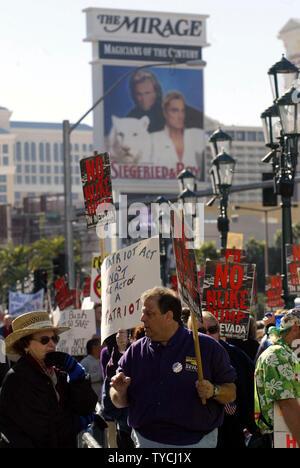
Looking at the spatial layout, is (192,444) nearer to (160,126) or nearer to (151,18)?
(160,126)

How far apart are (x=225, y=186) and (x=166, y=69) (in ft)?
353

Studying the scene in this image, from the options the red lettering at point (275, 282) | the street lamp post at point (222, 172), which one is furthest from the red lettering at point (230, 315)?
the street lamp post at point (222, 172)

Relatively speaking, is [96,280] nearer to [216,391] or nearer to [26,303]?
[26,303]

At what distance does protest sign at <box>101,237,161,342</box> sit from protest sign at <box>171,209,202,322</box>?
1514mm

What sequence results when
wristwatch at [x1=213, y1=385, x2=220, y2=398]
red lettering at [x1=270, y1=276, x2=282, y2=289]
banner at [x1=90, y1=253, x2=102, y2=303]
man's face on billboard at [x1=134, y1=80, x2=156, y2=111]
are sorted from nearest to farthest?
1. wristwatch at [x1=213, y1=385, x2=220, y2=398]
2. banner at [x1=90, y1=253, x2=102, y2=303]
3. red lettering at [x1=270, y1=276, x2=282, y2=289]
4. man's face on billboard at [x1=134, y1=80, x2=156, y2=111]

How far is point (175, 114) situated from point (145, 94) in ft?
17.6

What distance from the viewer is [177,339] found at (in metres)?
6.05

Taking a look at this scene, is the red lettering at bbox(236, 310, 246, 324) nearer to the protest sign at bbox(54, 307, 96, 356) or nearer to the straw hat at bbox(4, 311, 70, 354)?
the straw hat at bbox(4, 311, 70, 354)

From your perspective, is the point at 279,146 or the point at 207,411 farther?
the point at 279,146

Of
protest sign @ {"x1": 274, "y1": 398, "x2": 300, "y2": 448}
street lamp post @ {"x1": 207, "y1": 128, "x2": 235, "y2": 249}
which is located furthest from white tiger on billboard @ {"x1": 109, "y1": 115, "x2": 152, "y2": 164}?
protest sign @ {"x1": 274, "y1": 398, "x2": 300, "y2": 448}

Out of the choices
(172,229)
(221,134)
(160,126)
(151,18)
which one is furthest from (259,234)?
(172,229)

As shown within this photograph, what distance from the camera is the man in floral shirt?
6496mm

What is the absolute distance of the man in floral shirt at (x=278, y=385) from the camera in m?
6.50

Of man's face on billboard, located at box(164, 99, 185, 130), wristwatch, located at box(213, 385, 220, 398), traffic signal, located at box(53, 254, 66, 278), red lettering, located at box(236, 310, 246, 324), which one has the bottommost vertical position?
traffic signal, located at box(53, 254, 66, 278)
